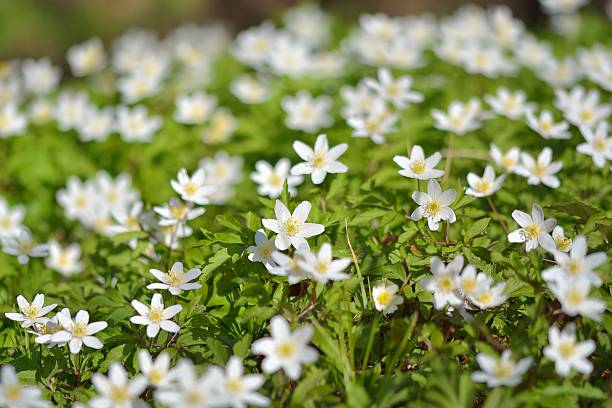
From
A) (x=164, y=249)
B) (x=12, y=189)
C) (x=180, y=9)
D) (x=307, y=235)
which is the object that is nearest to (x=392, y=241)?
(x=307, y=235)

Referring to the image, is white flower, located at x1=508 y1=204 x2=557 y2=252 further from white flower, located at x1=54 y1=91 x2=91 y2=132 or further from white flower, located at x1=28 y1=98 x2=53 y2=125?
white flower, located at x1=28 y1=98 x2=53 y2=125

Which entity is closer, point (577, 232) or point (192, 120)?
point (577, 232)

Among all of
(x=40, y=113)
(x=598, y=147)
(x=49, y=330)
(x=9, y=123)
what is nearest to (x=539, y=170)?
(x=598, y=147)

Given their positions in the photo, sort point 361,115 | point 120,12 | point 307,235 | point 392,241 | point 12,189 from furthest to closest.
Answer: point 120,12
point 12,189
point 361,115
point 392,241
point 307,235

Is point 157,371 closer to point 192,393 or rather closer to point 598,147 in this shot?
point 192,393

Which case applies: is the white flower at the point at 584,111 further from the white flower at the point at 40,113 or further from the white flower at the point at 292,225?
the white flower at the point at 40,113

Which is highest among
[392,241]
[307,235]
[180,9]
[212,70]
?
[307,235]

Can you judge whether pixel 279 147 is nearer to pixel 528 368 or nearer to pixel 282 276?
pixel 282 276

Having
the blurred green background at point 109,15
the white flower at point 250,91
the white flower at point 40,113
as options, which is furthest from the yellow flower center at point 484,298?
the blurred green background at point 109,15
